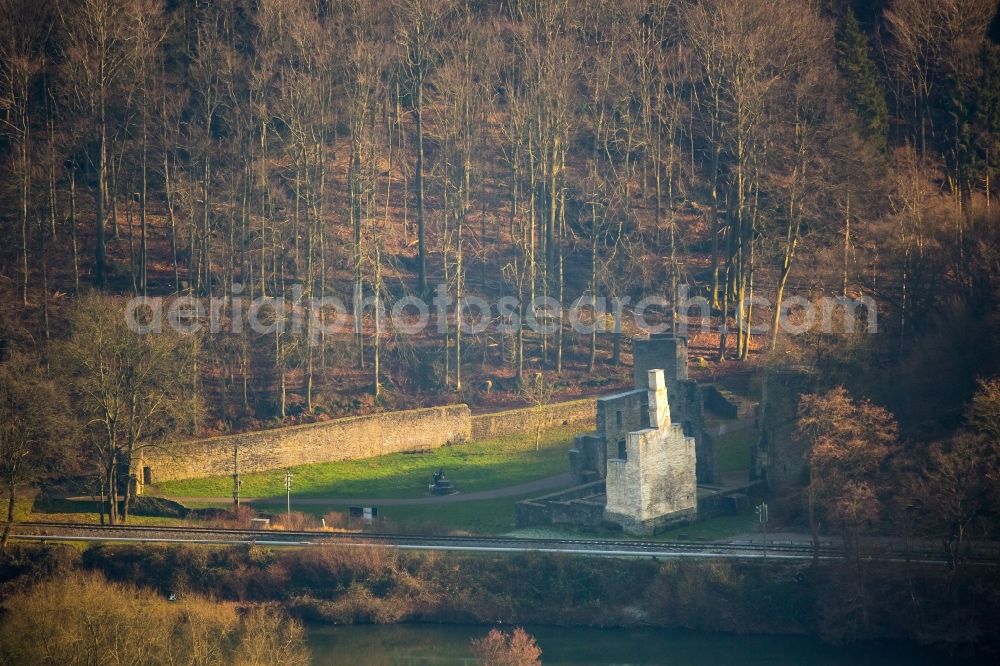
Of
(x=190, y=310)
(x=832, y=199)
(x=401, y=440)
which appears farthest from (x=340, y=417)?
(x=832, y=199)

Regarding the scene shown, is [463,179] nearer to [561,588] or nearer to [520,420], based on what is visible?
[520,420]

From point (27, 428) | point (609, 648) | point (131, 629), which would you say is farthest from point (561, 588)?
point (27, 428)

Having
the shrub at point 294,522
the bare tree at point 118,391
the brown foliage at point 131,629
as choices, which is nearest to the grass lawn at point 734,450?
the shrub at point 294,522

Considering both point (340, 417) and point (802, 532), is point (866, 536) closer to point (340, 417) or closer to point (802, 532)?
point (802, 532)

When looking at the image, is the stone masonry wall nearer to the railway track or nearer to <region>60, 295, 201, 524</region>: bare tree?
<region>60, 295, 201, 524</region>: bare tree

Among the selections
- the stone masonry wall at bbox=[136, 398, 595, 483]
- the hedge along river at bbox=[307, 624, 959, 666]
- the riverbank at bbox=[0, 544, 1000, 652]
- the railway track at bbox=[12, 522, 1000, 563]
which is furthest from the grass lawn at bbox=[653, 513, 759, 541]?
the stone masonry wall at bbox=[136, 398, 595, 483]

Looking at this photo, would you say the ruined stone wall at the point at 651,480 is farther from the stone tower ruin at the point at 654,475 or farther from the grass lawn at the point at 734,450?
the grass lawn at the point at 734,450

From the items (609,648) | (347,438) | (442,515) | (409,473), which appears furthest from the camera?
(347,438)
